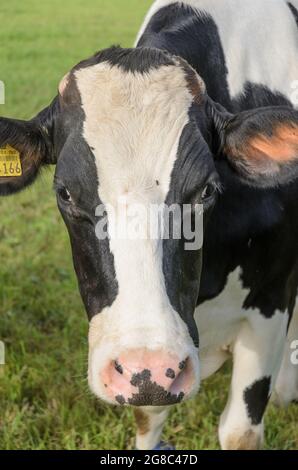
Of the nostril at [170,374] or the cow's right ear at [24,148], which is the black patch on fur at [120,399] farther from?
the cow's right ear at [24,148]

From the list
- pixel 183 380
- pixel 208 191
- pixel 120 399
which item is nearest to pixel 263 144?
pixel 208 191

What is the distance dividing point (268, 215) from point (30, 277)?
2.59 metres

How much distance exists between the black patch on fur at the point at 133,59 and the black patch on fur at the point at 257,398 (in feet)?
4.78

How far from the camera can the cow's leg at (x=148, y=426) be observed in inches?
154

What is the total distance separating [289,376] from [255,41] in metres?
1.72

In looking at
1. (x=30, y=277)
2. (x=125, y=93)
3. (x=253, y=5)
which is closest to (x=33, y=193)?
(x=30, y=277)

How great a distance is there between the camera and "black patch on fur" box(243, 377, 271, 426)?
3.67 meters

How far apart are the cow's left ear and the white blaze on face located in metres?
0.21

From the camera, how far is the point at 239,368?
3.66m

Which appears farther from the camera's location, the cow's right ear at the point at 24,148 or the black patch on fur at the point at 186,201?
the cow's right ear at the point at 24,148

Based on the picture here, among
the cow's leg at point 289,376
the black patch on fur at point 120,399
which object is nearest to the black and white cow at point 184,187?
the black patch on fur at point 120,399

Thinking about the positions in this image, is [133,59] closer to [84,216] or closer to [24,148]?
[24,148]

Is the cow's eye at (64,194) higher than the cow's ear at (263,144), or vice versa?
the cow's ear at (263,144)

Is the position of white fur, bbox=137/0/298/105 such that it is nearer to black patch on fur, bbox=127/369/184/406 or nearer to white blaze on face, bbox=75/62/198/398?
white blaze on face, bbox=75/62/198/398
